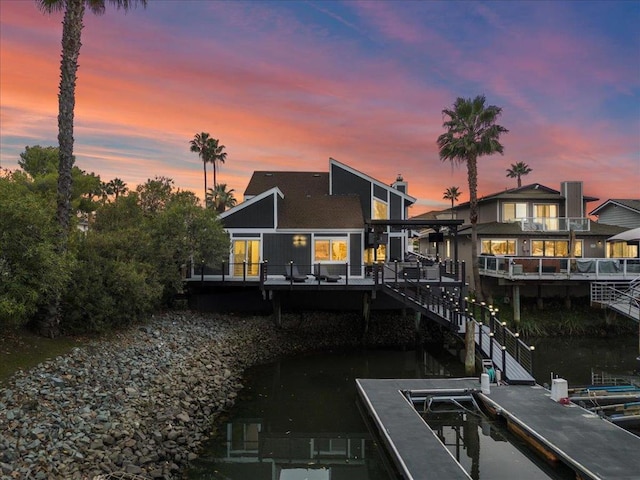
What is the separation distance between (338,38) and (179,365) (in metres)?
18.2

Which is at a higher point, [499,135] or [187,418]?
[499,135]

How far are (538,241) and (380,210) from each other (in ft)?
39.2

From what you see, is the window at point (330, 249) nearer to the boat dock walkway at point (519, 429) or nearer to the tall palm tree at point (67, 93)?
the boat dock walkway at point (519, 429)

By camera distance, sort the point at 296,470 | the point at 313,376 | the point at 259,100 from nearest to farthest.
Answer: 1. the point at 296,470
2. the point at 313,376
3. the point at 259,100

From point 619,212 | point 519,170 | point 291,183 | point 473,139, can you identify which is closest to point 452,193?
point 519,170

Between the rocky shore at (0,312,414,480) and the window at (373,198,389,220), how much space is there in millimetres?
11520

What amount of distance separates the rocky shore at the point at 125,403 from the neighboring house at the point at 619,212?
27.7 metres

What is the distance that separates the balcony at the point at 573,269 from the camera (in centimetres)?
2345

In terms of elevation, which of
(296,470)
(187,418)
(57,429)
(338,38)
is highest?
(338,38)

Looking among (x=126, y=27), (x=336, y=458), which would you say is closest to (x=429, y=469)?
(x=336, y=458)

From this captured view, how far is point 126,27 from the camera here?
61.5 feet

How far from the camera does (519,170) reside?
169 ft

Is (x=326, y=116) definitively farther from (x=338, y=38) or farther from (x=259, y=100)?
(x=338, y=38)

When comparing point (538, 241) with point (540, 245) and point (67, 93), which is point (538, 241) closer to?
point (540, 245)
